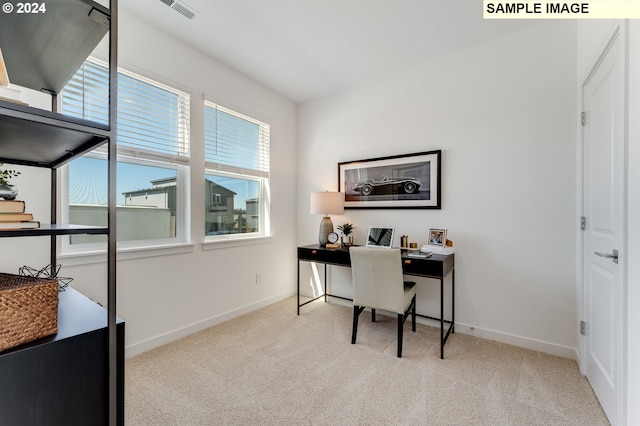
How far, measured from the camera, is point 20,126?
83 cm

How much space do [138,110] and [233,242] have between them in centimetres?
150

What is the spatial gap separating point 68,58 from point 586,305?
3280 millimetres

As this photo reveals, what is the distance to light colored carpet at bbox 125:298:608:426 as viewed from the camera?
63.7 inches

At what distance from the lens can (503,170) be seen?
2514 millimetres

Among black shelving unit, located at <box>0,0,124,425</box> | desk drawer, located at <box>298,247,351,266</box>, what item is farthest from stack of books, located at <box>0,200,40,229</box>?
desk drawer, located at <box>298,247,351,266</box>

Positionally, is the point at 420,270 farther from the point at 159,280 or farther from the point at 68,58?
the point at 68,58

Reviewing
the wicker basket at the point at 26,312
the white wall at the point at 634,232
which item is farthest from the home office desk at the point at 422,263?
the wicker basket at the point at 26,312

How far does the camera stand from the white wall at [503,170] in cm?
227

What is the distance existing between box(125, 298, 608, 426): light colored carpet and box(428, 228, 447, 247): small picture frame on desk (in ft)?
2.83

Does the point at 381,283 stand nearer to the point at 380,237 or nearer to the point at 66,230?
the point at 380,237

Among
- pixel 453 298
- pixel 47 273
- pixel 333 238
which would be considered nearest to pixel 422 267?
pixel 453 298

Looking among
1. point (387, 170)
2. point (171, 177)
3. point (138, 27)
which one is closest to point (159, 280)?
point (171, 177)

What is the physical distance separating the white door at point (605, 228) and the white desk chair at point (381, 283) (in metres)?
1.19

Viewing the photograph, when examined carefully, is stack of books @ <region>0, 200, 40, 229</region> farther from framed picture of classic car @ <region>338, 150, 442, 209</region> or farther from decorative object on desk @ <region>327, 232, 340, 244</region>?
framed picture of classic car @ <region>338, 150, 442, 209</region>
